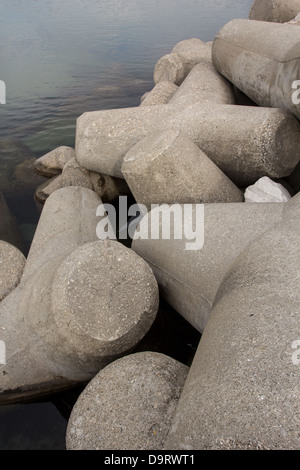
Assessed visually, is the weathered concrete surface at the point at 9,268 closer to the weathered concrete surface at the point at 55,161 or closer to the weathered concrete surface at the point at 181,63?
the weathered concrete surface at the point at 55,161

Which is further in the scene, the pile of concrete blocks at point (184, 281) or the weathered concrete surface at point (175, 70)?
the weathered concrete surface at point (175, 70)

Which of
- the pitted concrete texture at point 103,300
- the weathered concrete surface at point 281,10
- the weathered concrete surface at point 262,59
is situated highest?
the weathered concrete surface at point 281,10

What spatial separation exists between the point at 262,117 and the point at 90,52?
42.2 feet

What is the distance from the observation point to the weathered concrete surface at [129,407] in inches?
68.6

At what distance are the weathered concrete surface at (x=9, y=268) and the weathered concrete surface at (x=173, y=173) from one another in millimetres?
1095

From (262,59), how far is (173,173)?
1.86m

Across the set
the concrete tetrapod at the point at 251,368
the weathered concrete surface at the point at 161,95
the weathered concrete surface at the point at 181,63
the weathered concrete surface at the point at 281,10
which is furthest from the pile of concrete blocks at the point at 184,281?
the weathered concrete surface at the point at 181,63

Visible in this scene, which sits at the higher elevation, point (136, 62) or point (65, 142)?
point (136, 62)

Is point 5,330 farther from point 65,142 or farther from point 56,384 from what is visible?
point 65,142

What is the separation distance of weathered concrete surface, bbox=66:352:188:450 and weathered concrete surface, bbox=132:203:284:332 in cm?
51

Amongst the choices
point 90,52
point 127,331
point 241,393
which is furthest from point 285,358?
point 90,52

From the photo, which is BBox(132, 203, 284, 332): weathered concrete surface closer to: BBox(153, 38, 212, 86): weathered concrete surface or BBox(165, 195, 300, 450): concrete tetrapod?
BBox(165, 195, 300, 450): concrete tetrapod

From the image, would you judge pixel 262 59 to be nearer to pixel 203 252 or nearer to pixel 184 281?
pixel 203 252

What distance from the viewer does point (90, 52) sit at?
47.5 feet
